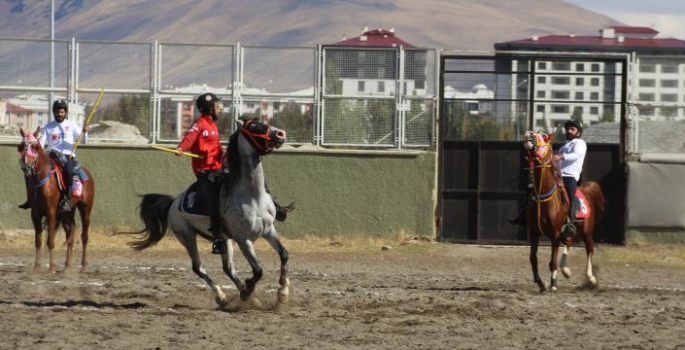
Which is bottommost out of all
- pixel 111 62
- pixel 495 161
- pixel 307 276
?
pixel 307 276

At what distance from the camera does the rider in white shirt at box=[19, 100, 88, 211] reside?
62.7 feet

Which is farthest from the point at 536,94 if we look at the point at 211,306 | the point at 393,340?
the point at 393,340

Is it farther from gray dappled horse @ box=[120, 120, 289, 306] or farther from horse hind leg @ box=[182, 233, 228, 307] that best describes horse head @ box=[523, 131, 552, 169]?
horse hind leg @ box=[182, 233, 228, 307]

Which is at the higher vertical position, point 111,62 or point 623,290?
point 111,62

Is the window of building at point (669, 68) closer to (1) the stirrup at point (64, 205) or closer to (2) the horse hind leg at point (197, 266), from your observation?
(1) the stirrup at point (64, 205)

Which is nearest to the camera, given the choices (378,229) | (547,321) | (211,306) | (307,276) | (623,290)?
(547,321)

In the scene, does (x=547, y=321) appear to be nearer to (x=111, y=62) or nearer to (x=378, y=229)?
(x=378, y=229)

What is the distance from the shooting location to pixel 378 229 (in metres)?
25.0

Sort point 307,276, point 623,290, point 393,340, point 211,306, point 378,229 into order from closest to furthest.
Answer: point 393,340 → point 211,306 → point 623,290 → point 307,276 → point 378,229

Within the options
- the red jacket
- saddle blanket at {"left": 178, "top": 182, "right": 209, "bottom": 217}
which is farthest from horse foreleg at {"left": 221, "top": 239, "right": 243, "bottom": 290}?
the red jacket

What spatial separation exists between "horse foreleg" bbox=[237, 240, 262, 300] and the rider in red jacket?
0.40 metres

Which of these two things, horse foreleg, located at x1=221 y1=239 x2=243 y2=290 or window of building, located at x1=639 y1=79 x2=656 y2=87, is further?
window of building, located at x1=639 y1=79 x2=656 y2=87

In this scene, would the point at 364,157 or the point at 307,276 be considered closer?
the point at 307,276

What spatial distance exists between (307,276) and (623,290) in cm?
441
